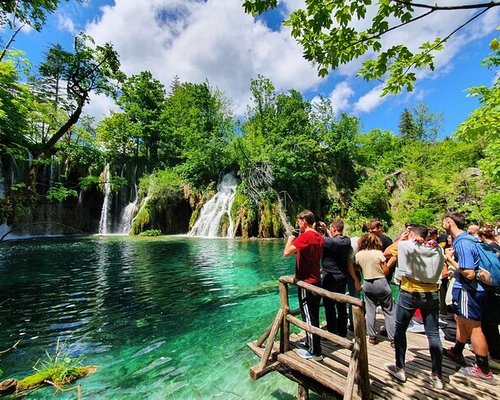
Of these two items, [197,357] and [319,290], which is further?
[197,357]

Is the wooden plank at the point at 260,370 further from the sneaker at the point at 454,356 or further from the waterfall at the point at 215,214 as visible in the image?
the waterfall at the point at 215,214

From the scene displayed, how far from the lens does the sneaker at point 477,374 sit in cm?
351

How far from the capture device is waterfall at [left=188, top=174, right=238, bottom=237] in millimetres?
29031

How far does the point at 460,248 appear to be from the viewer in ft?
12.4

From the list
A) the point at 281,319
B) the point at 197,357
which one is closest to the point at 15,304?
the point at 197,357

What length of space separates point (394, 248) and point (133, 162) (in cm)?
3916

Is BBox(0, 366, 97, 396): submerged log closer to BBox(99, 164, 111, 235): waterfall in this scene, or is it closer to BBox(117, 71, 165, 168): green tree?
BBox(99, 164, 111, 235): waterfall

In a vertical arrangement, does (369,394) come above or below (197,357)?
above

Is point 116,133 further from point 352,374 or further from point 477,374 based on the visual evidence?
point 477,374

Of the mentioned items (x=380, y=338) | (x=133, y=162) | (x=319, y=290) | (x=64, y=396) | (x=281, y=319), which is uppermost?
(x=133, y=162)

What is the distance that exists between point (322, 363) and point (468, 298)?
2261 millimetres

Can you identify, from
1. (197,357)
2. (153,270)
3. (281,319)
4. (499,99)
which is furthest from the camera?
(153,270)

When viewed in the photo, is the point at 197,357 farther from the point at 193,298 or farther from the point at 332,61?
the point at 332,61

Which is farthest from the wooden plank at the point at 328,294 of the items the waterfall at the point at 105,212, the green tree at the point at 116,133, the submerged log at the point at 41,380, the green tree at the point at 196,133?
the green tree at the point at 116,133
